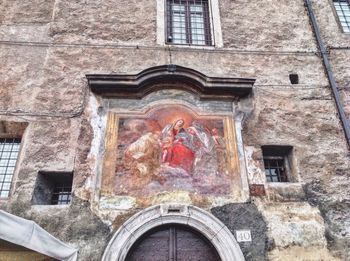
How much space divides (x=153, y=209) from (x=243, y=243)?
4.74 feet

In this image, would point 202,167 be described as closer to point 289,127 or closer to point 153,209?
point 153,209

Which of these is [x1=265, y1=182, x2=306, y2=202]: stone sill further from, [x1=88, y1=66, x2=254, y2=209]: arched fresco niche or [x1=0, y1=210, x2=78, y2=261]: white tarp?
[x1=0, y1=210, x2=78, y2=261]: white tarp

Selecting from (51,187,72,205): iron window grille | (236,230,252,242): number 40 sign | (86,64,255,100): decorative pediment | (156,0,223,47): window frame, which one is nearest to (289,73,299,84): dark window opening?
(86,64,255,100): decorative pediment

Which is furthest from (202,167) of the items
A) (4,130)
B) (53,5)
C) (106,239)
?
(53,5)

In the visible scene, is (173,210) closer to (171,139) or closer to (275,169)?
(171,139)

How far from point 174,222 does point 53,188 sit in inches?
85.5

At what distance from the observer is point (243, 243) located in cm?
539

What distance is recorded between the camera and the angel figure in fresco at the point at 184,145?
6.05 meters

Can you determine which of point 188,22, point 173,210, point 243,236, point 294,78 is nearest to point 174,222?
point 173,210

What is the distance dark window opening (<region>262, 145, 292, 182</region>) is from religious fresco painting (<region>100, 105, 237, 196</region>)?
0.70 meters

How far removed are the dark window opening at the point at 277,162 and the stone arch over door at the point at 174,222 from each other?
1.43m

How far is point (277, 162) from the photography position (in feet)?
21.4

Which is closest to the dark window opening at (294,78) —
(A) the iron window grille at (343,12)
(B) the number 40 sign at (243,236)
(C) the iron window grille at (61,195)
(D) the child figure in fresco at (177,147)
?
(A) the iron window grille at (343,12)

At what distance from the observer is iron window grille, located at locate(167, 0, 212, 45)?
25.2 feet
